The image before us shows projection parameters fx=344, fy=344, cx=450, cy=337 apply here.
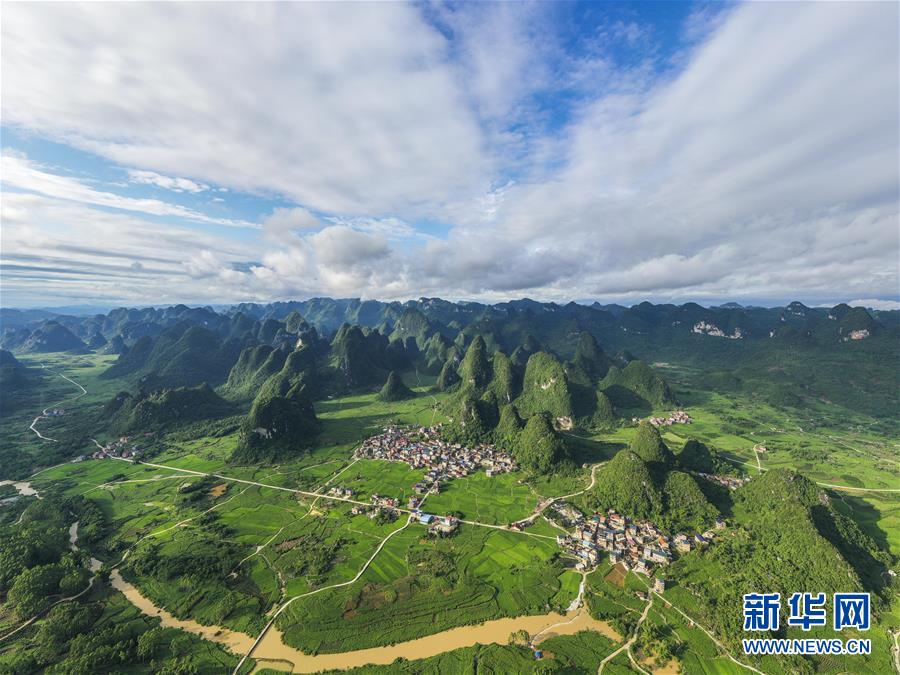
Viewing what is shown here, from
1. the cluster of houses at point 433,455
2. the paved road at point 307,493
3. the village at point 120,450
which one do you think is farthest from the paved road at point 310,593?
the village at point 120,450

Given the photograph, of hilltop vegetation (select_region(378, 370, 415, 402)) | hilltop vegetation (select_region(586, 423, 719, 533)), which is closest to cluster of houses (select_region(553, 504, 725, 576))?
hilltop vegetation (select_region(586, 423, 719, 533))

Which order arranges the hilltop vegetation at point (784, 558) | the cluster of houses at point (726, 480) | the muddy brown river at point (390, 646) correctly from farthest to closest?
the cluster of houses at point (726, 480) < the hilltop vegetation at point (784, 558) < the muddy brown river at point (390, 646)

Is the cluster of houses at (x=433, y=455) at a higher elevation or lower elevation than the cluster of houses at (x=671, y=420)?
lower

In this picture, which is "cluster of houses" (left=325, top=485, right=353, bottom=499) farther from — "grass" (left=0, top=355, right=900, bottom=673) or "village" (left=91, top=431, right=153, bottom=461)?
"village" (left=91, top=431, right=153, bottom=461)

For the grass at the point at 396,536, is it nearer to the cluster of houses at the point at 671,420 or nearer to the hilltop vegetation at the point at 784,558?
the hilltop vegetation at the point at 784,558

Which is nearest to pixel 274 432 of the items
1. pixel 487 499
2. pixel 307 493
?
pixel 307 493

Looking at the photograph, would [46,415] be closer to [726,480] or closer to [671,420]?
Answer: [726,480]
